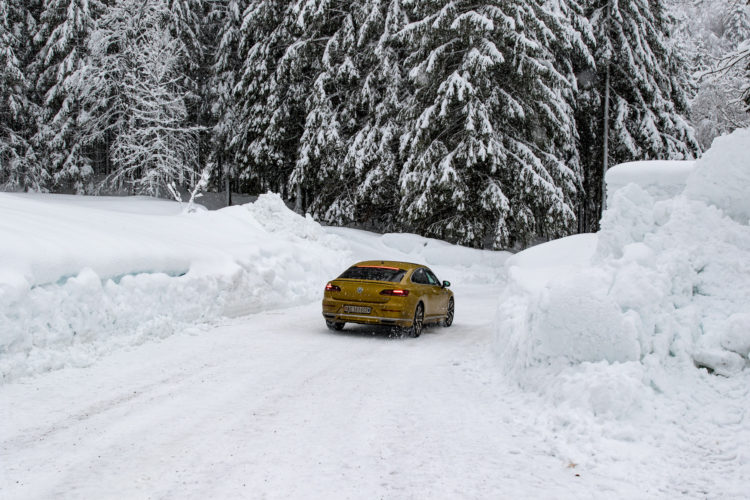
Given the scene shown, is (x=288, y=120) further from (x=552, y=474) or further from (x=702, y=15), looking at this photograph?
(x=702, y=15)

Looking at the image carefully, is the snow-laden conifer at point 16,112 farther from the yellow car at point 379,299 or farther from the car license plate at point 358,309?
the car license plate at point 358,309

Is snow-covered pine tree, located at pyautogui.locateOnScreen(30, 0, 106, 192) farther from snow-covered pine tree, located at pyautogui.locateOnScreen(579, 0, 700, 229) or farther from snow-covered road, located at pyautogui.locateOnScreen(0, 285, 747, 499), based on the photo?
snow-covered road, located at pyautogui.locateOnScreen(0, 285, 747, 499)

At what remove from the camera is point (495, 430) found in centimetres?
618

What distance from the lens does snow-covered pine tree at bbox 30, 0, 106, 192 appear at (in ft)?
114

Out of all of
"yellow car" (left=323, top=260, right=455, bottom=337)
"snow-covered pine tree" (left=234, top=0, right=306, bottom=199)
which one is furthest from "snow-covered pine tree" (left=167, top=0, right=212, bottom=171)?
"yellow car" (left=323, top=260, right=455, bottom=337)

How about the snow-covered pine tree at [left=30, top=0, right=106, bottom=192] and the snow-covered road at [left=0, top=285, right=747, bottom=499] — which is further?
the snow-covered pine tree at [left=30, top=0, right=106, bottom=192]

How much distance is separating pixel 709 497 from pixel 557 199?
19.9 metres

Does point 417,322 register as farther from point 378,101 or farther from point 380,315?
point 378,101

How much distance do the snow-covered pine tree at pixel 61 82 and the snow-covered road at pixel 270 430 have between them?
97.4ft

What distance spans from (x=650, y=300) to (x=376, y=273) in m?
6.51

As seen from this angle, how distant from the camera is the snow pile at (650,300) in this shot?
646 centimetres

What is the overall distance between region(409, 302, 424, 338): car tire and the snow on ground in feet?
11.4

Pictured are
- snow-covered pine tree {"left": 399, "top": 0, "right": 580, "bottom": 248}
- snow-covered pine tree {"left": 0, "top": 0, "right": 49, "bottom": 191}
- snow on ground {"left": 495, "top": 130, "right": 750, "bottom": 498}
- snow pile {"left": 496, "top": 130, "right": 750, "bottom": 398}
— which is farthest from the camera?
snow-covered pine tree {"left": 0, "top": 0, "right": 49, "bottom": 191}

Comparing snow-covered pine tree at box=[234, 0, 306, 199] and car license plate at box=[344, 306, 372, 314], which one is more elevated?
snow-covered pine tree at box=[234, 0, 306, 199]
